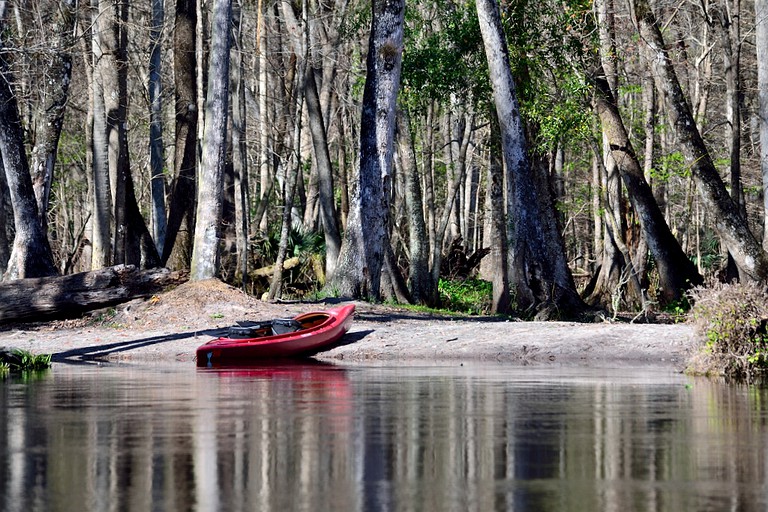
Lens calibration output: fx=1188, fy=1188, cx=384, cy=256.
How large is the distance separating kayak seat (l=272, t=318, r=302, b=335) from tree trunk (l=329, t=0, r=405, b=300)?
632cm

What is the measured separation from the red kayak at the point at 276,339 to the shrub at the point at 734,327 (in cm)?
704

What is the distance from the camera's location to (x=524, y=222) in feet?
83.6

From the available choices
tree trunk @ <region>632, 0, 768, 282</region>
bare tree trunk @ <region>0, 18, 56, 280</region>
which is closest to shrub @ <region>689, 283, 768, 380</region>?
tree trunk @ <region>632, 0, 768, 282</region>

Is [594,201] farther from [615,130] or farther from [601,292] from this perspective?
[615,130]

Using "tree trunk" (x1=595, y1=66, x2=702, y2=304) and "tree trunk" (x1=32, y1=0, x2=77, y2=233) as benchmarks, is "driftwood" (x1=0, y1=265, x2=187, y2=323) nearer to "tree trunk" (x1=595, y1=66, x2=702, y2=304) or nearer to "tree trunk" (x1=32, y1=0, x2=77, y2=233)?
"tree trunk" (x1=32, y1=0, x2=77, y2=233)

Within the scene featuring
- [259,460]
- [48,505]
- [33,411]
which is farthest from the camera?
[33,411]

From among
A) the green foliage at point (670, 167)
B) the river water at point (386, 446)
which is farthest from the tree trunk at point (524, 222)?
the river water at point (386, 446)

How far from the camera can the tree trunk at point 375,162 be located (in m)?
26.4

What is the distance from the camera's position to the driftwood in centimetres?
2227

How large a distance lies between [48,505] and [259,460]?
1.71 m

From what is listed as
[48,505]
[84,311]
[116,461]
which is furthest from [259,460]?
[84,311]

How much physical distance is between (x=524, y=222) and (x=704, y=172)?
386cm

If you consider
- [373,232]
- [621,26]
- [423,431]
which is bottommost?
[423,431]

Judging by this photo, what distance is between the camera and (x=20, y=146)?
2553 cm
